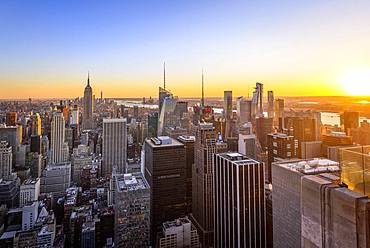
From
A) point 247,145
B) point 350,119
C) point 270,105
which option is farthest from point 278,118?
point 350,119

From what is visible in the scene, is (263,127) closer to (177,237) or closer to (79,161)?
(177,237)

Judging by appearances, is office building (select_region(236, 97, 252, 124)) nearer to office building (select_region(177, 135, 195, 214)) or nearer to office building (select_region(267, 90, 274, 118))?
office building (select_region(267, 90, 274, 118))

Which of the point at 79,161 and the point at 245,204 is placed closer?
the point at 245,204

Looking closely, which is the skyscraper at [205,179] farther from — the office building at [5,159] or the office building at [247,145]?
the office building at [5,159]

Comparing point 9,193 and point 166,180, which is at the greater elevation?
point 166,180

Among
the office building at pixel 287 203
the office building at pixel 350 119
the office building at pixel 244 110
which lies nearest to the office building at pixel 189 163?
the office building at pixel 244 110

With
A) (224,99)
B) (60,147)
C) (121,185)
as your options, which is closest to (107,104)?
(60,147)
